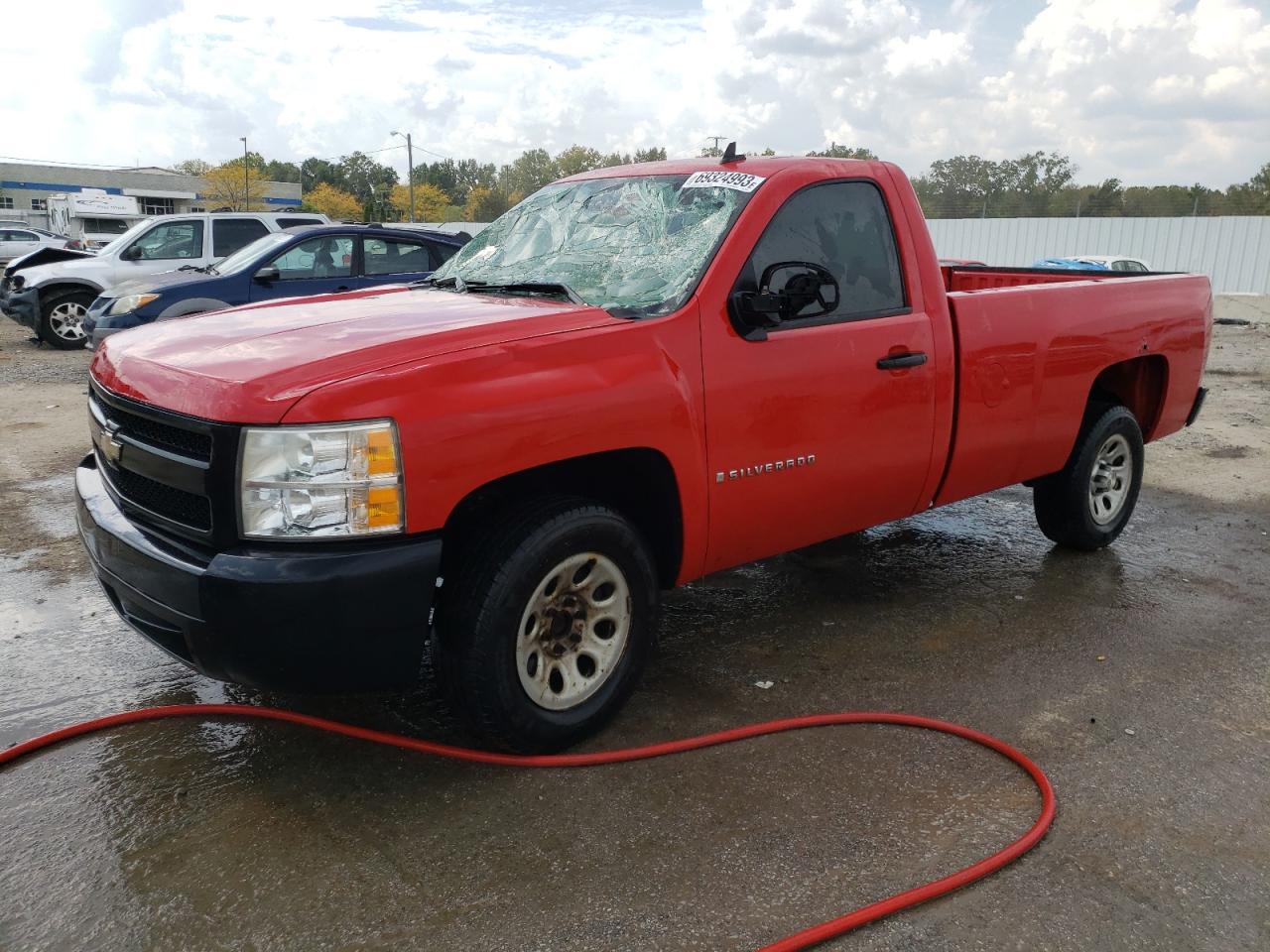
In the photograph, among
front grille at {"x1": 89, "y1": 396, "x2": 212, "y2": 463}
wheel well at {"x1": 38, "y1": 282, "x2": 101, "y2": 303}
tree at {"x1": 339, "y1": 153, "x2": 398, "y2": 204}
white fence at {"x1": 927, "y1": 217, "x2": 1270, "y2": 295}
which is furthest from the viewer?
tree at {"x1": 339, "y1": 153, "x2": 398, "y2": 204}

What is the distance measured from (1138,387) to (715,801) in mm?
3886

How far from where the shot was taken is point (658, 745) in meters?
3.37

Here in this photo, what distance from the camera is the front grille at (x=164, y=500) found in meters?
2.86

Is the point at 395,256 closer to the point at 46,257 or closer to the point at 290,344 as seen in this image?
Answer: the point at 46,257

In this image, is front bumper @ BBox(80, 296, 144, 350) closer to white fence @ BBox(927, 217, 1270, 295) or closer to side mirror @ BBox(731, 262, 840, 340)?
side mirror @ BBox(731, 262, 840, 340)

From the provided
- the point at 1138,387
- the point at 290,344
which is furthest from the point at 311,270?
the point at 1138,387

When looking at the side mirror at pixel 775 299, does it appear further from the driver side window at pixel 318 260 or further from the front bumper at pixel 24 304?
the front bumper at pixel 24 304

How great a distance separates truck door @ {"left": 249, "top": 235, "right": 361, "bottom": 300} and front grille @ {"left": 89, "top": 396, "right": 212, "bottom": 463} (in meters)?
6.93

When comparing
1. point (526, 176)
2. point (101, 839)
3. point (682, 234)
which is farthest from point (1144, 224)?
point (526, 176)

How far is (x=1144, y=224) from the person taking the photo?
32.4m

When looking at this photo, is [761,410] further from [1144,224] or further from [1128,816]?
[1144,224]

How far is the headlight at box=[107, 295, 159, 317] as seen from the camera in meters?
9.93

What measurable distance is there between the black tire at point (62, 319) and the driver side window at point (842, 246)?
12711 millimetres

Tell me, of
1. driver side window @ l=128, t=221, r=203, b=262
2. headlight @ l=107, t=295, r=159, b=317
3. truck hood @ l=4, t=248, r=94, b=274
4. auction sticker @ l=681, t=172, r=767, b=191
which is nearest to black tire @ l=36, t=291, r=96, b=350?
truck hood @ l=4, t=248, r=94, b=274
